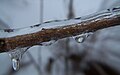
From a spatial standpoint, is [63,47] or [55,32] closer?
[55,32]

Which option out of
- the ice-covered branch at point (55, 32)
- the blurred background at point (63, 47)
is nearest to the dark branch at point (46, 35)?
the ice-covered branch at point (55, 32)

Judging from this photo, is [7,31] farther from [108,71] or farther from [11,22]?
[108,71]

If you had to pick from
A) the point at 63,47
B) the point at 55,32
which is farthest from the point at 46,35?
the point at 63,47

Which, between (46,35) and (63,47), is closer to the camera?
(46,35)

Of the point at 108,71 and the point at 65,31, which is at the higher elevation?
the point at 65,31

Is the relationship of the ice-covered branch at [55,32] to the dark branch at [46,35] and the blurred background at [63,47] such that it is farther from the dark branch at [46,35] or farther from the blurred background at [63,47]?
the blurred background at [63,47]

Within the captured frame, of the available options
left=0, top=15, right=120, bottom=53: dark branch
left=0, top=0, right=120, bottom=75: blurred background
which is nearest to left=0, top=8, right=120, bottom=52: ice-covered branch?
left=0, top=15, right=120, bottom=53: dark branch

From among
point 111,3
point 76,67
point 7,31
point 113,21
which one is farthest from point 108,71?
point 7,31

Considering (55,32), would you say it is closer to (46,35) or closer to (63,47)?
(46,35)

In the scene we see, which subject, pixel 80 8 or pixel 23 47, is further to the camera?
pixel 80 8
